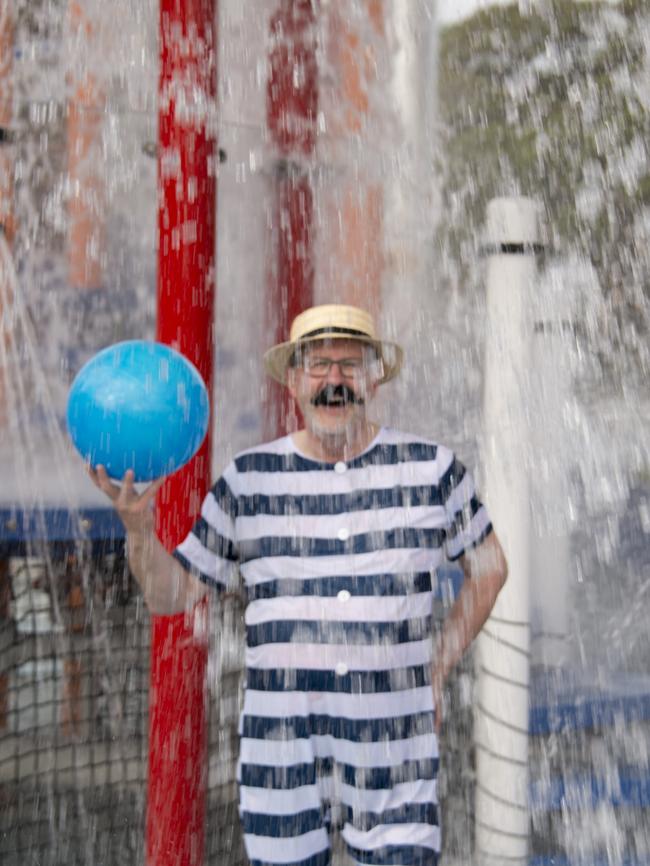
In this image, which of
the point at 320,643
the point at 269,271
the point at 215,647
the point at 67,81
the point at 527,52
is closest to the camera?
the point at 320,643

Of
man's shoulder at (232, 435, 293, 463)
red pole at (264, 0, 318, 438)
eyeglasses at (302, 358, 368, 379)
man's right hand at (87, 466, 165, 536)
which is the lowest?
man's right hand at (87, 466, 165, 536)

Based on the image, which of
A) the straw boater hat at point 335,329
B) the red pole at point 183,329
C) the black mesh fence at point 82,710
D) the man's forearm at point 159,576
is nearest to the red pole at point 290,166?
the red pole at point 183,329

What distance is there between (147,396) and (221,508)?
34cm

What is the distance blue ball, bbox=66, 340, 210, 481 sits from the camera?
2.37 metres

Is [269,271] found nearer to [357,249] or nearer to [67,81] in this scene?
[357,249]

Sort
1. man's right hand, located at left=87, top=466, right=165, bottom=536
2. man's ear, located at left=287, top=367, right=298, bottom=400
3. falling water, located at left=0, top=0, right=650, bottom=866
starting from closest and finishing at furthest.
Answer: man's right hand, located at left=87, top=466, right=165, bottom=536 → man's ear, located at left=287, top=367, right=298, bottom=400 → falling water, located at left=0, top=0, right=650, bottom=866

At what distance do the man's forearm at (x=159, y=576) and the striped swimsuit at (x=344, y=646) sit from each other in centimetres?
4

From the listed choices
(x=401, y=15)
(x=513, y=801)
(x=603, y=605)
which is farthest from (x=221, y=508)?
(x=401, y=15)

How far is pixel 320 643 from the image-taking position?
239cm

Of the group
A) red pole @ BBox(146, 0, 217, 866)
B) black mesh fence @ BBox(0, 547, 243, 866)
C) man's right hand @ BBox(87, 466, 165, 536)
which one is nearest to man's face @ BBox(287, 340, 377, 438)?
man's right hand @ BBox(87, 466, 165, 536)

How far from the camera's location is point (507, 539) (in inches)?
144

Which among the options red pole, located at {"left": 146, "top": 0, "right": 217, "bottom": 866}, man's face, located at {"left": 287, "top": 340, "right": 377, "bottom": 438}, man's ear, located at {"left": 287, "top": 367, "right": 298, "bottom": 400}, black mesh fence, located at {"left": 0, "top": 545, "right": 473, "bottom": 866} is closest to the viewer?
man's face, located at {"left": 287, "top": 340, "right": 377, "bottom": 438}

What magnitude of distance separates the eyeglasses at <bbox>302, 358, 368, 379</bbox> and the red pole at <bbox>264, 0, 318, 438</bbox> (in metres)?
1.90

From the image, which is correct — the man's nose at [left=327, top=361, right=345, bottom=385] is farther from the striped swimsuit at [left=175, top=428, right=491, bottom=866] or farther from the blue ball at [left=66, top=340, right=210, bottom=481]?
the blue ball at [left=66, top=340, right=210, bottom=481]
